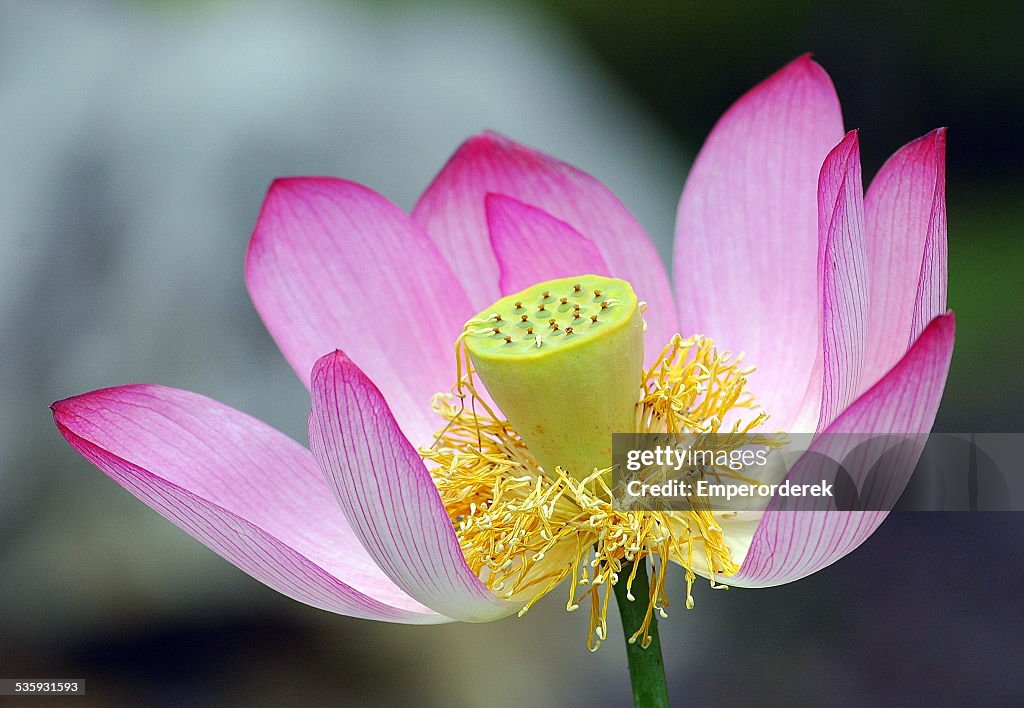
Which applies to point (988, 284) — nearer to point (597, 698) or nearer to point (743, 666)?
point (743, 666)

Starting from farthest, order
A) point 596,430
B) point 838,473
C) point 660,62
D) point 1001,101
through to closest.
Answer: point 660,62 < point 1001,101 < point 596,430 < point 838,473

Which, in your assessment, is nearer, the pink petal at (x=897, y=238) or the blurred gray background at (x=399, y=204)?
the pink petal at (x=897, y=238)

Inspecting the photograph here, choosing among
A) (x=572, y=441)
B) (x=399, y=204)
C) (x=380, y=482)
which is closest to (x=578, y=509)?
(x=572, y=441)

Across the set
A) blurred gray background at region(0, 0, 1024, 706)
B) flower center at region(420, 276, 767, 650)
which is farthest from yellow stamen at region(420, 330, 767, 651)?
blurred gray background at region(0, 0, 1024, 706)

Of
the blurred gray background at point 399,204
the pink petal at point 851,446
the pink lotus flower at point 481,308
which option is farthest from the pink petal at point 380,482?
the blurred gray background at point 399,204

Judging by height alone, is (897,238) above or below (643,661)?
above

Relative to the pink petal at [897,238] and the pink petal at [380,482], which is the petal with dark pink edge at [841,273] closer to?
the pink petal at [897,238]

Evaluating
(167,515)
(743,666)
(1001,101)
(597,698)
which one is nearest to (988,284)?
(1001,101)

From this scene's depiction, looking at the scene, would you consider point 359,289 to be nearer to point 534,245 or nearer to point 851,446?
point 534,245
